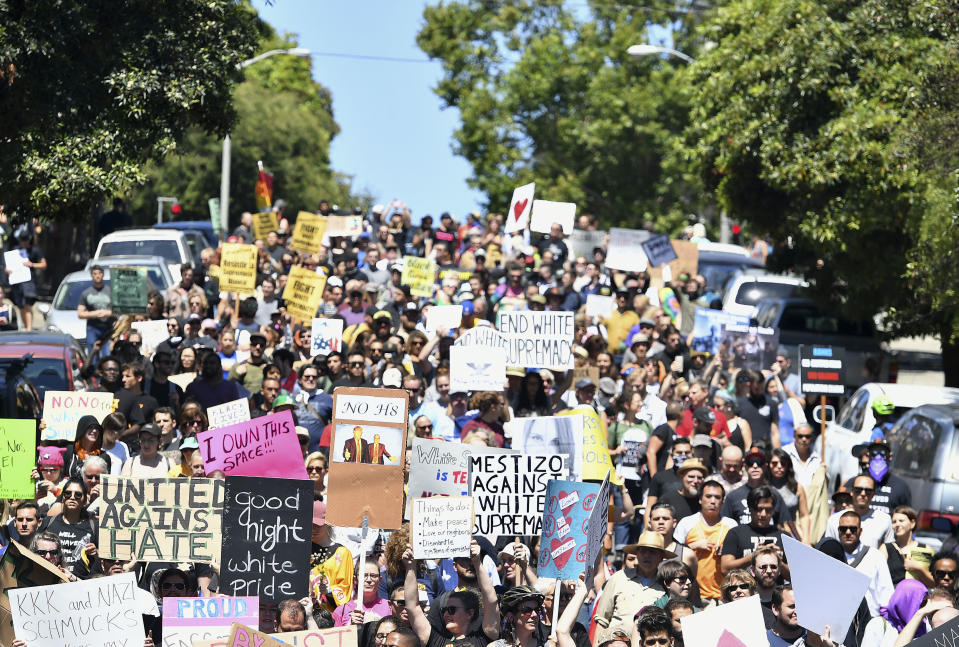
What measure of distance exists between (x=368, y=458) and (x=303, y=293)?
6964 mm

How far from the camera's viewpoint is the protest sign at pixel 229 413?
1267 centimetres

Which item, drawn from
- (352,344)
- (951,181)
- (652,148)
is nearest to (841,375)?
(951,181)

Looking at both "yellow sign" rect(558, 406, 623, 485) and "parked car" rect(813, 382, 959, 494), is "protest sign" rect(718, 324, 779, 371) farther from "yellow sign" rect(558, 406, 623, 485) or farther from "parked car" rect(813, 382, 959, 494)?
"yellow sign" rect(558, 406, 623, 485)

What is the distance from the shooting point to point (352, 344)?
16875 millimetres

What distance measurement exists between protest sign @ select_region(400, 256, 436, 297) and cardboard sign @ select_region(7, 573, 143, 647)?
1122 centimetres

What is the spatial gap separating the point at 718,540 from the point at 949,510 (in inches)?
124

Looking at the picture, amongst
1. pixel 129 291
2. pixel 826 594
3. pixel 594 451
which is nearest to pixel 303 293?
pixel 129 291

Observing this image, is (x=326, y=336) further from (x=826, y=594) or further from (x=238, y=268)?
(x=826, y=594)

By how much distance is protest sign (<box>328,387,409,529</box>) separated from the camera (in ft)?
34.7

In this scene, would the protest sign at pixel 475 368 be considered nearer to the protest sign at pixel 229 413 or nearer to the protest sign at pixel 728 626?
the protest sign at pixel 229 413

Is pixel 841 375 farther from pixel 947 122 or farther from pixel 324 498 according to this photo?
pixel 324 498

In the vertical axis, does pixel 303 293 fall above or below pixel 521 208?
below

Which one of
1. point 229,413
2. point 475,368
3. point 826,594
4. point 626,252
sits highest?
point 626,252

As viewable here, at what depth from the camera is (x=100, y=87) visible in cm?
1442
